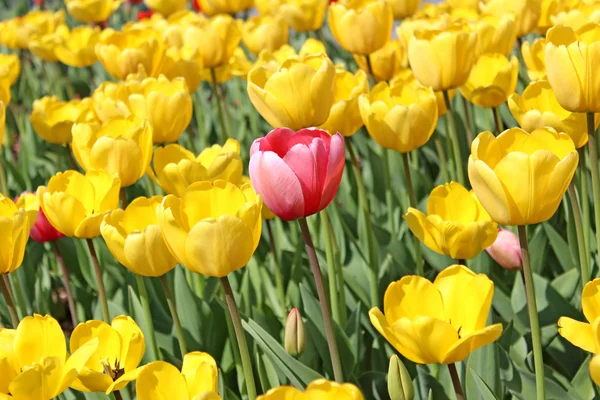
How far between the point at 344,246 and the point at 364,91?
1.78 feet

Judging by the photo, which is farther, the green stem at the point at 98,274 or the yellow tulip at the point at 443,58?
the yellow tulip at the point at 443,58

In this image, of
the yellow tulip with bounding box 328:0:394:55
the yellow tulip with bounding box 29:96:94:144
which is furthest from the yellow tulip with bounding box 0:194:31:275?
the yellow tulip with bounding box 328:0:394:55

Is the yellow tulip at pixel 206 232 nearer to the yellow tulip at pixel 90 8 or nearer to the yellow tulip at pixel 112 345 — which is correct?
the yellow tulip at pixel 112 345

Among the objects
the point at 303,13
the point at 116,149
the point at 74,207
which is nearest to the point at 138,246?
the point at 74,207

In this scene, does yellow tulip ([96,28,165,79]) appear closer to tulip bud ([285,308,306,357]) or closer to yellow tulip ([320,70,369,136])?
yellow tulip ([320,70,369,136])

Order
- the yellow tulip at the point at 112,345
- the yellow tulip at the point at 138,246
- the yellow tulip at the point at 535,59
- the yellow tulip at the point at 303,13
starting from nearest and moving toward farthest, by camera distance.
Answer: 1. the yellow tulip at the point at 112,345
2. the yellow tulip at the point at 138,246
3. the yellow tulip at the point at 535,59
4. the yellow tulip at the point at 303,13

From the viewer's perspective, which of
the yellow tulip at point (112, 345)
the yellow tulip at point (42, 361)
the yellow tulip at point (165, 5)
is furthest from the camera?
the yellow tulip at point (165, 5)

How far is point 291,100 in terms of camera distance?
1807mm

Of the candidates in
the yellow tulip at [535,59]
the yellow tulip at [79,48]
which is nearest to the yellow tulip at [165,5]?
the yellow tulip at [79,48]

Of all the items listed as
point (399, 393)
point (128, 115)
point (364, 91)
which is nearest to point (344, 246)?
point (364, 91)

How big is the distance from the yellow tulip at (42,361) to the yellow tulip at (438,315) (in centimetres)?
44

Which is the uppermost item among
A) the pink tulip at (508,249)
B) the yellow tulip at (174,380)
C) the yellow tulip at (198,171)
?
the yellow tulip at (198,171)

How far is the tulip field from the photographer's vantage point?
4.33 ft

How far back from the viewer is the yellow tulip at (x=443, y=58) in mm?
2084
